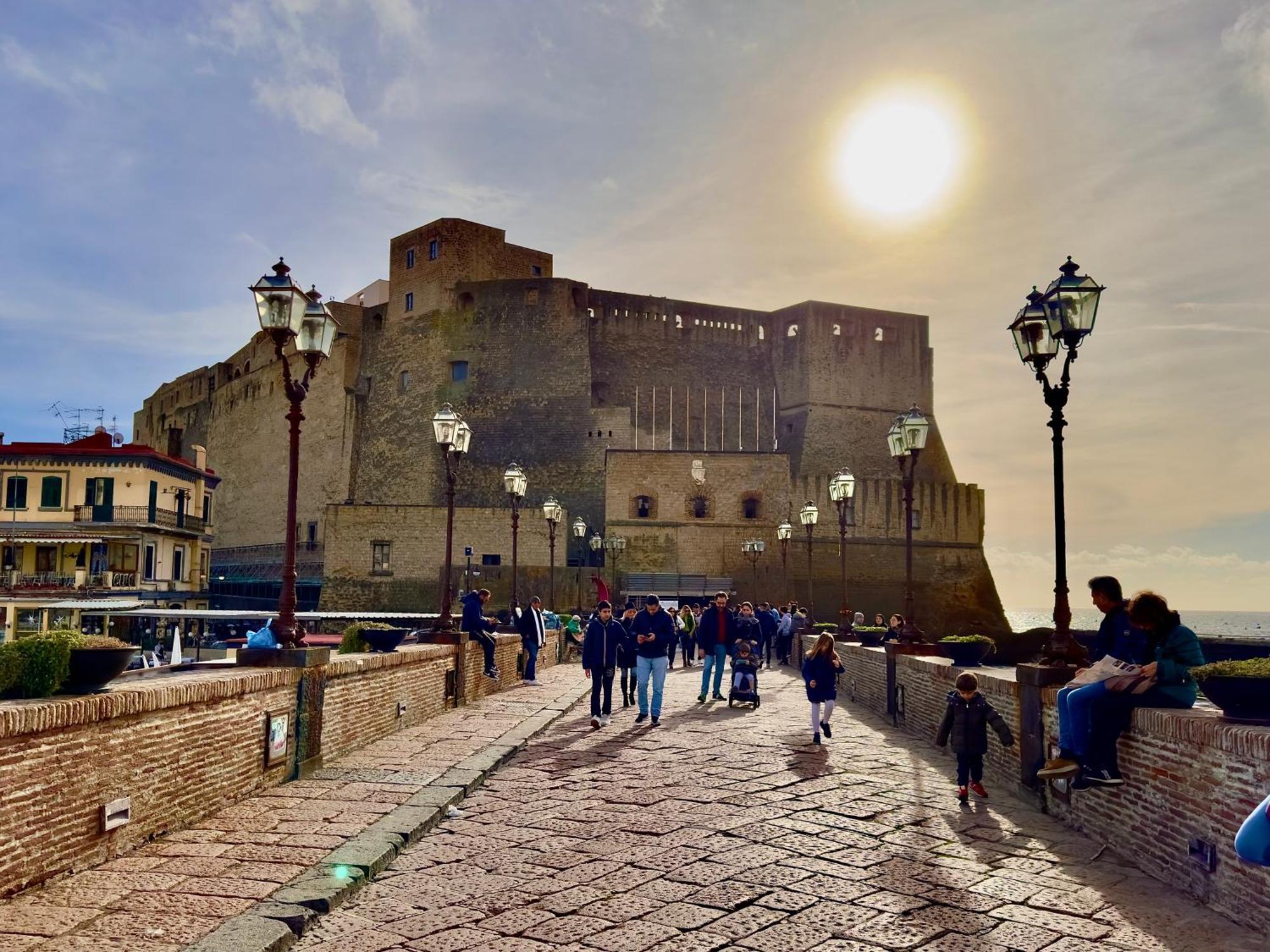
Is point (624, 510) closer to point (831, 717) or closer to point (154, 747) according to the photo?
point (831, 717)

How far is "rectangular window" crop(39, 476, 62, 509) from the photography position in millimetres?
34125

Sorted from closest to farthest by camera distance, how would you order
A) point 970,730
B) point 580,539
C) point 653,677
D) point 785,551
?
point 970,730
point 653,677
point 785,551
point 580,539

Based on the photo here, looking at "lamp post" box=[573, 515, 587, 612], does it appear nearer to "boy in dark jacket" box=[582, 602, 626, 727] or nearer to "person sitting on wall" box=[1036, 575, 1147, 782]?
"boy in dark jacket" box=[582, 602, 626, 727]

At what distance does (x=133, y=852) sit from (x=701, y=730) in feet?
21.3

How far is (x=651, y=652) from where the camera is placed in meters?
10.9

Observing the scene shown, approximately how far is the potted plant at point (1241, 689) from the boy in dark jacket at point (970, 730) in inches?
101

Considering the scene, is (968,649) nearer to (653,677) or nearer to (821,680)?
(821,680)

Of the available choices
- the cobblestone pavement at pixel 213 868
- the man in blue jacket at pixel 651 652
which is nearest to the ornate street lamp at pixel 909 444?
the man in blue jacket at pixel 651 652

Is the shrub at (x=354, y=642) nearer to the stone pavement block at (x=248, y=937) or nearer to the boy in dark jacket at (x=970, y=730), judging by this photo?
the boy in dark jacket at (x=970, y=730)

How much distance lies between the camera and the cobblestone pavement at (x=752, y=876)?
4168 millimetres

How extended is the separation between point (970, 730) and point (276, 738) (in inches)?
193

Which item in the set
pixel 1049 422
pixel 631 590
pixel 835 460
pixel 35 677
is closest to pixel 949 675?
pixel 1049 422

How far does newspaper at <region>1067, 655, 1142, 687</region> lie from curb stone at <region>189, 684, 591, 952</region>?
400 cm

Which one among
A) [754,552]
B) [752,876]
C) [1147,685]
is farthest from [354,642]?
[754,552]
